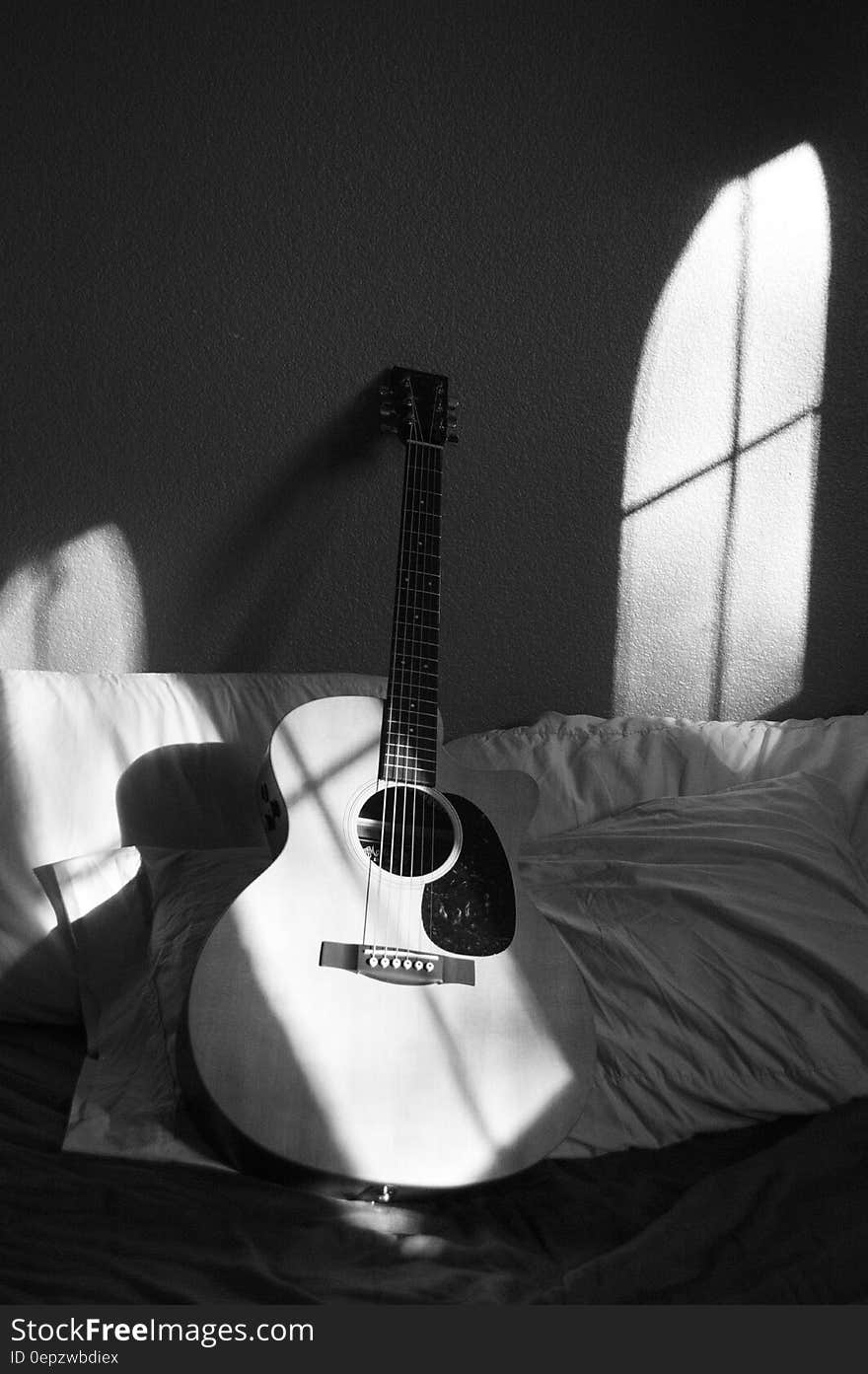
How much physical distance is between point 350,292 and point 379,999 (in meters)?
1.13

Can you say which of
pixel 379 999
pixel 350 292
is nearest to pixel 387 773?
pixel 379 999

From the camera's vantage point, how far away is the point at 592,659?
1.94m

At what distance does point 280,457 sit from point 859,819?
1060mm

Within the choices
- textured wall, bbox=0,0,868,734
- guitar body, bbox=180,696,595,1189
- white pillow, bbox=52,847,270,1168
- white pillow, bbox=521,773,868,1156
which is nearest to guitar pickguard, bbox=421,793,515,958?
guitar body, bbox=180,696,595,1189

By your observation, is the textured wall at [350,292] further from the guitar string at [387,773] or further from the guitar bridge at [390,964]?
the guitar bridge at [390,964]

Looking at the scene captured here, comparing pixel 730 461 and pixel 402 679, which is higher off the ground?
pixel 730 461

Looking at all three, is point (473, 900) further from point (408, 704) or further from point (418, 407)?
point (418, 407)

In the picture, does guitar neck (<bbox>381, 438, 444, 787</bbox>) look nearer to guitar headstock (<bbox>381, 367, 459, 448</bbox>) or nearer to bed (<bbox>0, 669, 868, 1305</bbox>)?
guitar headstock (<bbox>381, 367, 459, 448</bbox>)

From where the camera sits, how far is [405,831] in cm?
132

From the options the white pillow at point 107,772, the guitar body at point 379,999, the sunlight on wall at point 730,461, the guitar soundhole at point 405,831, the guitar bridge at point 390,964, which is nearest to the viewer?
the guitar body at point 379,999

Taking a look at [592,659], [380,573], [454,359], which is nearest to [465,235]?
[454,359]

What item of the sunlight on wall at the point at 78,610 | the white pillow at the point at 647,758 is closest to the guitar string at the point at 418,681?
the white pillow at the point at 647,758

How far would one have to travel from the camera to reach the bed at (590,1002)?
0.96 metres

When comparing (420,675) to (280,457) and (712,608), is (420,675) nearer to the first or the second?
(280,457)
